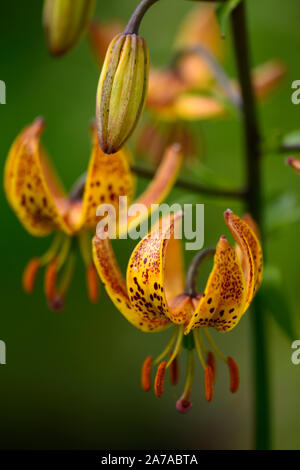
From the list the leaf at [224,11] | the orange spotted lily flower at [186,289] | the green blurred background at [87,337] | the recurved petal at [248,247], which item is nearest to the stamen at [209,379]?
the orange spotted lily flower at [186,289]

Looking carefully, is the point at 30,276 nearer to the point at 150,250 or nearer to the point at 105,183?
the point at 105,183

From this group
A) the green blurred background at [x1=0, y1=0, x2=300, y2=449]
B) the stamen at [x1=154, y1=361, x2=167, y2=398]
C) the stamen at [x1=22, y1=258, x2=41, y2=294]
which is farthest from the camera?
the green blurred background at [x1=0, y1=0, x2=300, y2=449]

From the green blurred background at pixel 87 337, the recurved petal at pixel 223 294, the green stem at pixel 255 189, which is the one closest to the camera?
the recurved petal at pixel 223 294

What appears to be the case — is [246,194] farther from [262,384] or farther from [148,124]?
[148,124]

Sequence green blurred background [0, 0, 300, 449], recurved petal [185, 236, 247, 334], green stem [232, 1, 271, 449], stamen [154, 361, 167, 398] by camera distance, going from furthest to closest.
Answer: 1. green blurred background [0, 0, 300, 449]
2. green stem [232, 1, 271, 449]
3. stamen [154, 361, 167, 398]
4. recurved petal [185, 236, 247, 334]

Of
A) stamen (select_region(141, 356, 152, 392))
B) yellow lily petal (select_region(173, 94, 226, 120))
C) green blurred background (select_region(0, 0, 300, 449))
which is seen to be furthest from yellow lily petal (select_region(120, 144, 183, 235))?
green blurred background (select_region(0, 0, 300, 449))

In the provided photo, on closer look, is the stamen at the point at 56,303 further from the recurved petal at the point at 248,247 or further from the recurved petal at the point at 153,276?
the recurved petal at the point at 248,247

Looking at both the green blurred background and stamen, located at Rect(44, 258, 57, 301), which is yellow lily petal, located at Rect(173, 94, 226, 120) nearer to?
stamen, located at Rect(44, 258, 57, 301)
